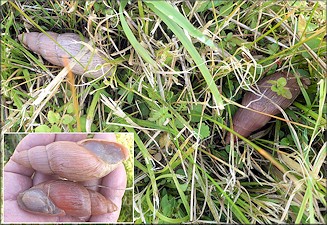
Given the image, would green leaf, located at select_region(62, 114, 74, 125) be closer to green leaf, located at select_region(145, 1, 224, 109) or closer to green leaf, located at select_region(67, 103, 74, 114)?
green leaf, located at select_region(67, 103, 74, 114)

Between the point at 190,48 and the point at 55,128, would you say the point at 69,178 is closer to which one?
the point at 55,128

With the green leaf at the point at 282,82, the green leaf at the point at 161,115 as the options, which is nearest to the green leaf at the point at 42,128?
the green leaf at the point at 161,115

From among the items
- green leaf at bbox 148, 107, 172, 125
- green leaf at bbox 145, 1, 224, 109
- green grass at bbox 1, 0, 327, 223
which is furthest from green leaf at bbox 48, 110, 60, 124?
green leaf at bbox 145, 1, 224, 109

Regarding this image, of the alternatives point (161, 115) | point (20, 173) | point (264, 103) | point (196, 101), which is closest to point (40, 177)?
point (20, 173)

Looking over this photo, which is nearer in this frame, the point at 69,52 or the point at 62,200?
the point at 62,200

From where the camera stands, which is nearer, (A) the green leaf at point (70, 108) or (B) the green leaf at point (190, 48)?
(B) the green leaf at point (190, 48)

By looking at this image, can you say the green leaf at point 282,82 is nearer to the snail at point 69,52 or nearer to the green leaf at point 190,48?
the green leaf at point 190,48
